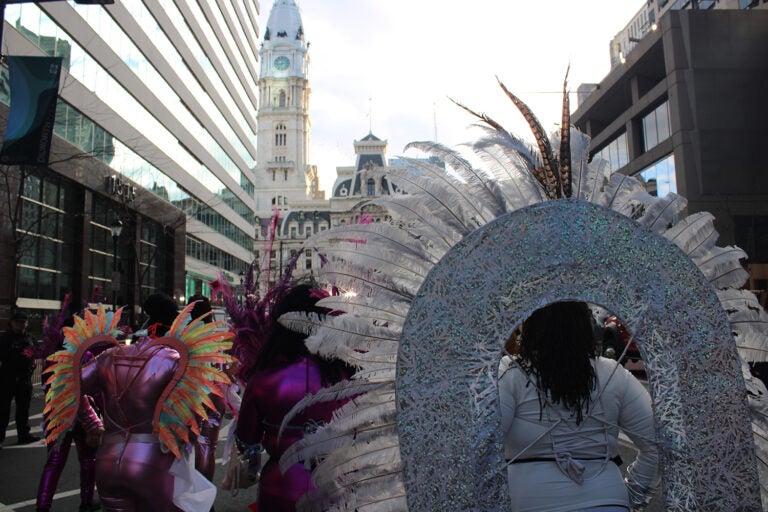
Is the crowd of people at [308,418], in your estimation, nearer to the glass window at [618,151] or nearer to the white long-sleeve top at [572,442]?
the white long-sleeve top at [572,442]

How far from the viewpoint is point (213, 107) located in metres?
39.2

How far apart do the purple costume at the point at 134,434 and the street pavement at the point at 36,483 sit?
187 centimetres

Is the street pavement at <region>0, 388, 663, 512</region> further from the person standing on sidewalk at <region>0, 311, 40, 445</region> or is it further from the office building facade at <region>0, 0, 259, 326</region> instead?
the office building facade at <region>0, 0, 259, 326</region>

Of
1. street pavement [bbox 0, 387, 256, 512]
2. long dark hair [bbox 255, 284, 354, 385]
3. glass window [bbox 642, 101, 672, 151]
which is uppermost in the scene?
glass window [bbox 642, 101, 672, 151]

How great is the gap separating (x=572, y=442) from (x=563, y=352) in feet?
0.98

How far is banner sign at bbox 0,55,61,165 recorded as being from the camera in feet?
35.8

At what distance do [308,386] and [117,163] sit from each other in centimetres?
2443

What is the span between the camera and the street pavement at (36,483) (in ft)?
18.0

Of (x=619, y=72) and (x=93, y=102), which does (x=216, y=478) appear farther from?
(x=619, y=72)

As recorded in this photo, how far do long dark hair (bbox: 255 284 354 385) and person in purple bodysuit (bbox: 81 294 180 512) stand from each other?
67cm

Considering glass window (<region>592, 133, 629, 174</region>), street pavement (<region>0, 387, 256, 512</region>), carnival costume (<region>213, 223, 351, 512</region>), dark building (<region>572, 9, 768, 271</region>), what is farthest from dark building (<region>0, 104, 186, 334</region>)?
glass window (<region>592, 133, 629, 174</region>)

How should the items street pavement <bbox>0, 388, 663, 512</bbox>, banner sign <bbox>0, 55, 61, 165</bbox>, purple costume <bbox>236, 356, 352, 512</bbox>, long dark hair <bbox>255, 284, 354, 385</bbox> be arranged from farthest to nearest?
banner sign <bbox>0, 55, 61, 165</bbox> < street pavement <bbox>0, 388, 663, 512</bbox> < long dark hair <bbox>255, 284, 354, 385</bbox> < purple costume <bbox>236, 356, 352, 512</bbox>

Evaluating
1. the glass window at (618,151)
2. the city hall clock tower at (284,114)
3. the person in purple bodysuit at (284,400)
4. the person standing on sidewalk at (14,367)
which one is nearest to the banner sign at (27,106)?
the person standing on sidewalk at (14,367)

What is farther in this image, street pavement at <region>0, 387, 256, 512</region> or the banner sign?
the banner sign
